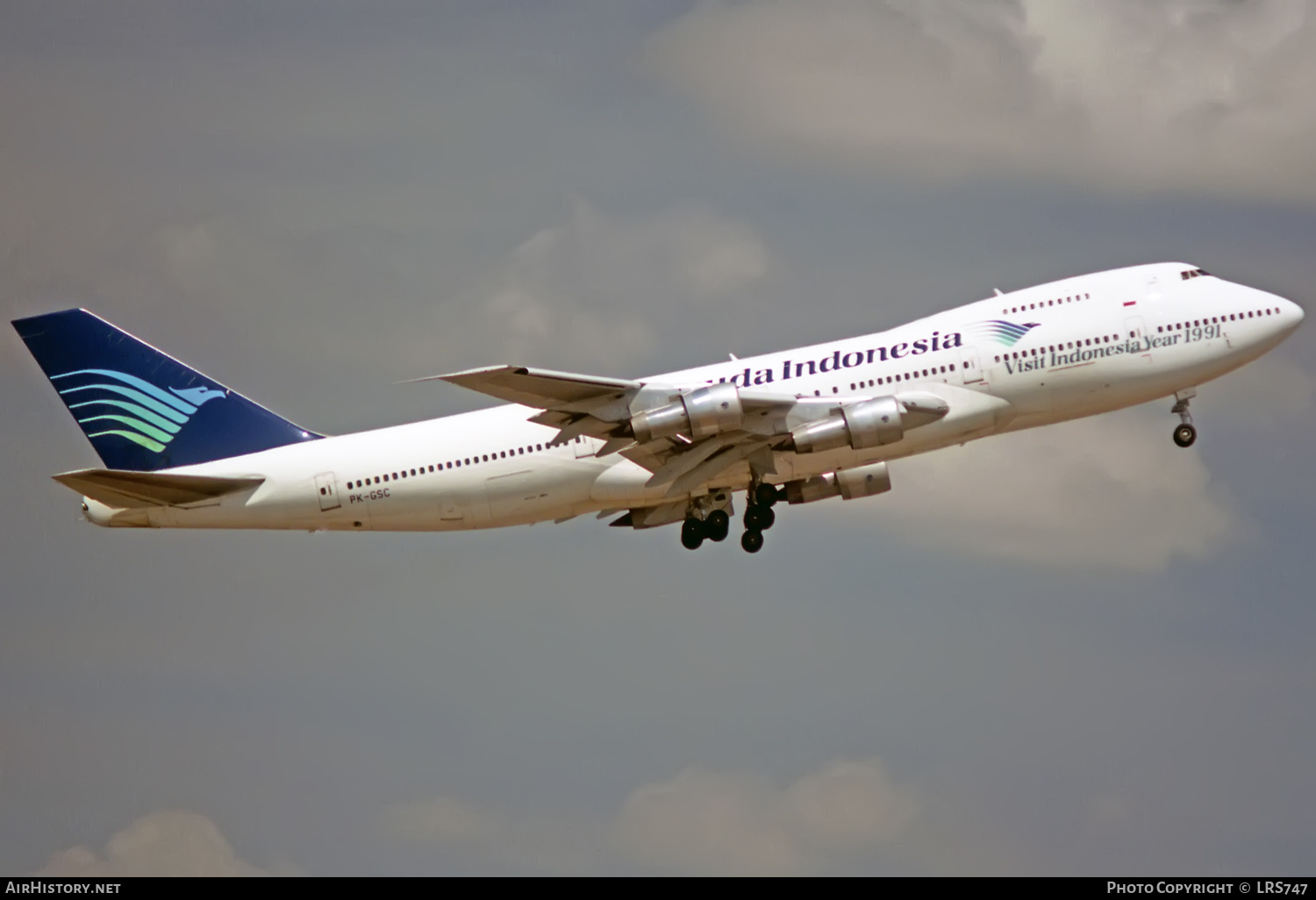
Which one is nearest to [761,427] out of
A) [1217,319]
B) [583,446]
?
[583,446]

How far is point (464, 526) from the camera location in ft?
162

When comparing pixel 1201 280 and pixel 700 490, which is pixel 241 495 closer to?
pixel 700 490

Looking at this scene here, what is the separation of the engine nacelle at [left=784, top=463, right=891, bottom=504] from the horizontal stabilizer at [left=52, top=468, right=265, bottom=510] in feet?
51.9

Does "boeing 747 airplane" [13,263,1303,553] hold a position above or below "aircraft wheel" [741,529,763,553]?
above

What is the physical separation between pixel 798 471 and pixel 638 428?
571 centimetres

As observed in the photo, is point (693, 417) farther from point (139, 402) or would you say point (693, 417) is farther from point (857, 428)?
point (139, 402)

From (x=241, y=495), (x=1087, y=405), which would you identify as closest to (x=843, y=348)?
(x=1087, y=405)

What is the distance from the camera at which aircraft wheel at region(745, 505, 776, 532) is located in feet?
164

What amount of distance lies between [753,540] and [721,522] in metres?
1.24

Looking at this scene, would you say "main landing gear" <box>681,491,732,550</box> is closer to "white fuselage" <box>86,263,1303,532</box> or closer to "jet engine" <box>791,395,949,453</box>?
"white fuselage" <box>86,263,1303,532</box>

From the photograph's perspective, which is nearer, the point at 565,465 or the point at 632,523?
the point at 565,465

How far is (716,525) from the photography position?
50.9m

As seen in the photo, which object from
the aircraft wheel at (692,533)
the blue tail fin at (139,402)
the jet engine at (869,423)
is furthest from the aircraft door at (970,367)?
the blue tail fin at (139,402)

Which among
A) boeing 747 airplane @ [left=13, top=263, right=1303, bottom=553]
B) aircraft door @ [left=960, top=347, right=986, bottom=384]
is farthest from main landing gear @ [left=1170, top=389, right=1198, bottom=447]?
aircraft door @ [left=960, top=347, right=986, bottom=384]
